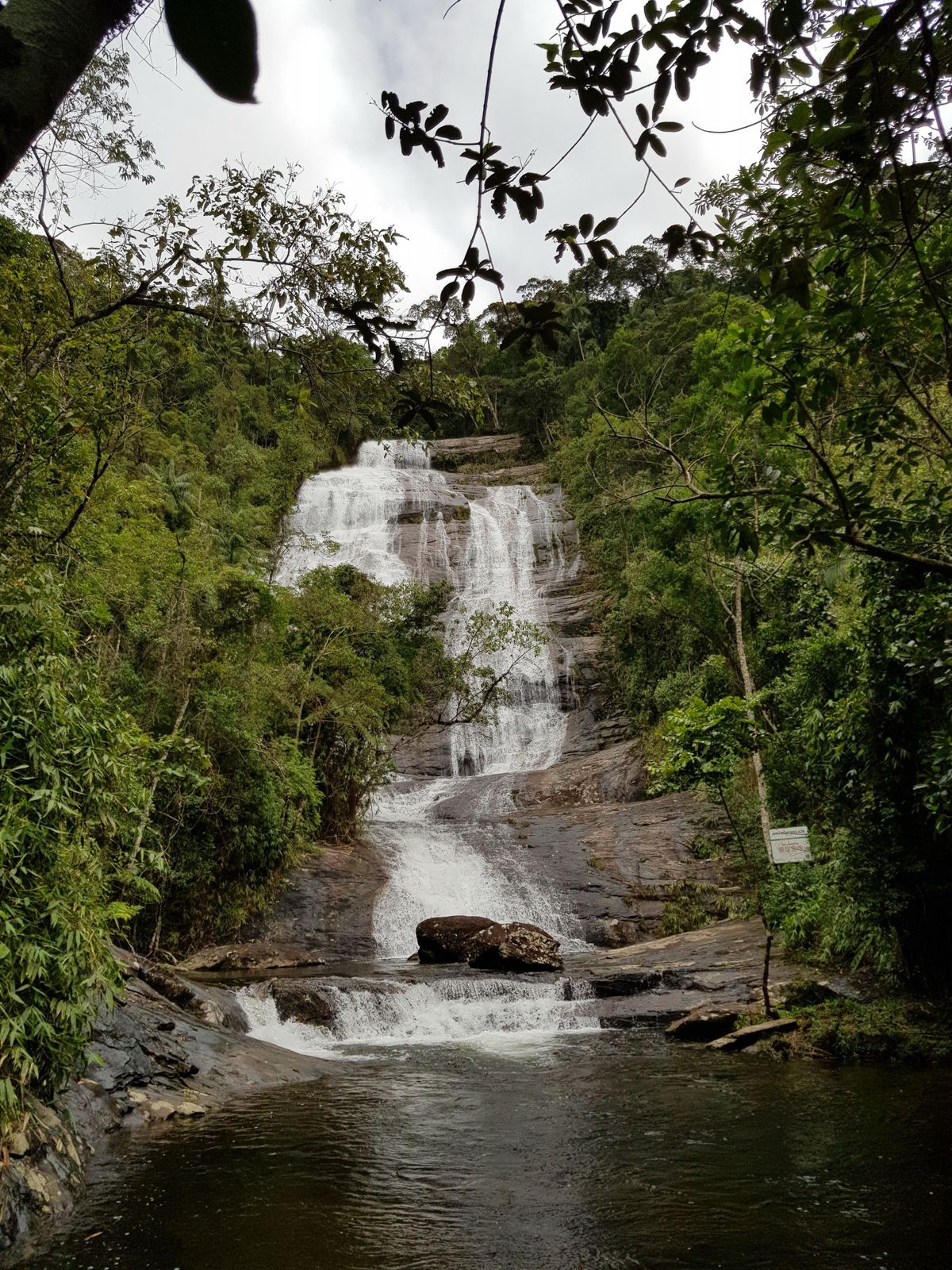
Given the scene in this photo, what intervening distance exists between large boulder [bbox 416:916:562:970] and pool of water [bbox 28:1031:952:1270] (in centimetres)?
437

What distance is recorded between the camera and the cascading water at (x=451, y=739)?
11070 millimetres

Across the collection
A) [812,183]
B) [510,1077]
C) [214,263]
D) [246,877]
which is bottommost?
[510,1077]

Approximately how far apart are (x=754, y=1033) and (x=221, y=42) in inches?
403

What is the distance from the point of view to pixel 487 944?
13078 mm

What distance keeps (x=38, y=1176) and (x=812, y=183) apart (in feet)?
20.7

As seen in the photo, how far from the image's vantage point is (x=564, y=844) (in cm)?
1811

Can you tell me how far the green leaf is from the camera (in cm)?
61

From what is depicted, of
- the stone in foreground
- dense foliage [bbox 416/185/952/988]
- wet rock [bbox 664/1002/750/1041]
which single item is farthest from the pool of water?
dense foliage [bbox 416/185/952/988]

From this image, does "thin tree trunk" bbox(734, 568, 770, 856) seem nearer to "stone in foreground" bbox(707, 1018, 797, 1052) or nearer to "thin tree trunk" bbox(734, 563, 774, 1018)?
"thin tree trunk" bbox(734, 563, 774, 1018)

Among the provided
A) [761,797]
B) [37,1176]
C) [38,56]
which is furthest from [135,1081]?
[761,797]

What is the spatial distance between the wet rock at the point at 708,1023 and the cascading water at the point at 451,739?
1.55 meters

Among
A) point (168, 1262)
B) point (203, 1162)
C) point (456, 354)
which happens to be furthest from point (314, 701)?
point (456, 354)

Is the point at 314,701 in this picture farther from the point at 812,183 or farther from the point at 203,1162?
the point at 812,183

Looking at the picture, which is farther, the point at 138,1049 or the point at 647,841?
the point at 647,841
